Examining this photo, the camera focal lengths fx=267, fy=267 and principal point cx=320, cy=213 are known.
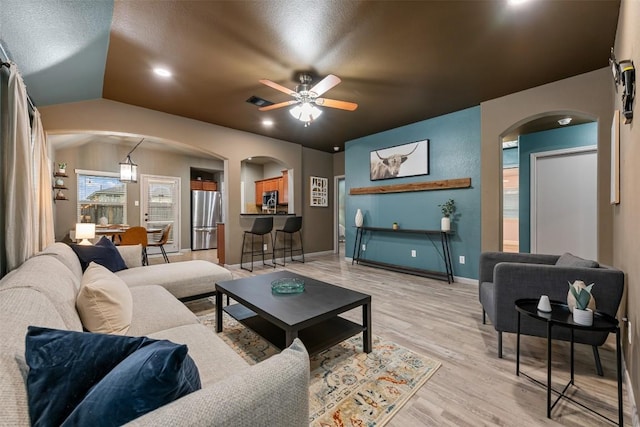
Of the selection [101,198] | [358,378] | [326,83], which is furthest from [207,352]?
[101,198]

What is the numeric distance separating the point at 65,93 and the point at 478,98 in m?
5.03

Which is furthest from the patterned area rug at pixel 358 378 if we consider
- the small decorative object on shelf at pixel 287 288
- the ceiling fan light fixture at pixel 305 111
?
the ceiling fan light fixture at pixel 305 111

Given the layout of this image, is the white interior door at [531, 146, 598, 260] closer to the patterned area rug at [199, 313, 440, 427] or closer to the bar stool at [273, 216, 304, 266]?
the patterned area rug at [199, 313, 440, 427]

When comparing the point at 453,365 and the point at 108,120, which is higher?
the point at 108,120

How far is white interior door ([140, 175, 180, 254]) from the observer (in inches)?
263

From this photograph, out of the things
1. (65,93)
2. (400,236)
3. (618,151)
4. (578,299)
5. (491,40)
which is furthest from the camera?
(400,236)

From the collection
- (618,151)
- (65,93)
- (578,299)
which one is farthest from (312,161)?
(578,299)

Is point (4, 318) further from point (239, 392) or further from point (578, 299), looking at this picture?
point (578, 299)

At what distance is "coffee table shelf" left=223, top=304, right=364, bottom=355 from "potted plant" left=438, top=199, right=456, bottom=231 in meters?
2.62

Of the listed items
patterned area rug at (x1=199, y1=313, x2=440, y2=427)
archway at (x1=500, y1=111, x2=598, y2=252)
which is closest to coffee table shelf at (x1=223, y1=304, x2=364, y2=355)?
patterned area rug at (x1=199, y1=313, x2=440, y2=427)

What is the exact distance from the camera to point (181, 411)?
605mm

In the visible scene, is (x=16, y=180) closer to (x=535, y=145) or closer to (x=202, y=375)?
(x=202, y=375)

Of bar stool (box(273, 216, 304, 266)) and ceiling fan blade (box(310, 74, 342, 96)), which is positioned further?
bar stool (box(273, 216, 304, 266))

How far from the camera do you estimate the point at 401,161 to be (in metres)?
4.81
